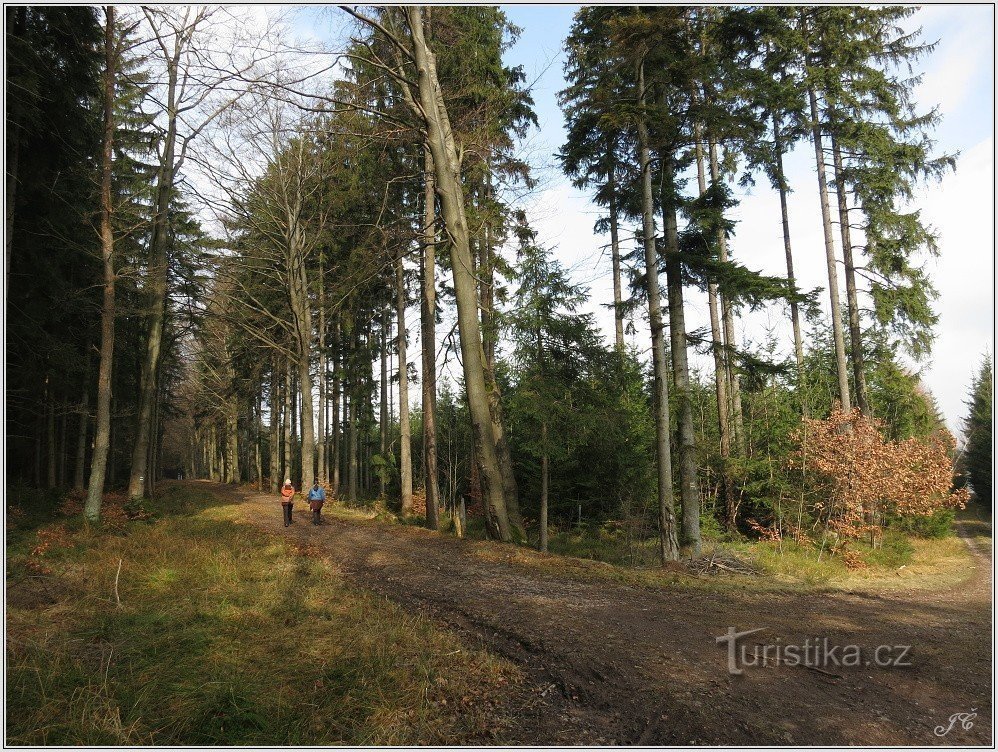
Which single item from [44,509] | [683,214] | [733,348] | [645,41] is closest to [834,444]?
[733,348]

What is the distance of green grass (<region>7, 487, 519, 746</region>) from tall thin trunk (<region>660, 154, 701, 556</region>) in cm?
900

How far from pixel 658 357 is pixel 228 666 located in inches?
401

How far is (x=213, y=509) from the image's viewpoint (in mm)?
17469

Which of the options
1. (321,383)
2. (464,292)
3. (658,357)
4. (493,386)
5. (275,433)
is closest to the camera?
(464,292)

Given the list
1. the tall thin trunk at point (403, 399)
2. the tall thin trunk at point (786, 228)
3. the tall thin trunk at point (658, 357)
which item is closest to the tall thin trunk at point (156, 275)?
the tall thin trunk at point (403, 399)

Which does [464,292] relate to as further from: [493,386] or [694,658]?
[694,658]

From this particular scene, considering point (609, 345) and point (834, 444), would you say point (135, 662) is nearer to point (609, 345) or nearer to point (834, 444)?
point (609, 345)

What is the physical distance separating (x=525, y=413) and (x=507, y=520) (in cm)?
345

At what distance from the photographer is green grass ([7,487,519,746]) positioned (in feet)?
11.5

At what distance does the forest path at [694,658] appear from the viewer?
349cm

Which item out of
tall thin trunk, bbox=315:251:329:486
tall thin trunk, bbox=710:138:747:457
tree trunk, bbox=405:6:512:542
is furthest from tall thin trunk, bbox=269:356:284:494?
tall thin trunk, bbox=710:138:747:457

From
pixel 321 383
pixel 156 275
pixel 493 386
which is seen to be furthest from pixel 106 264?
pixel 321 383
